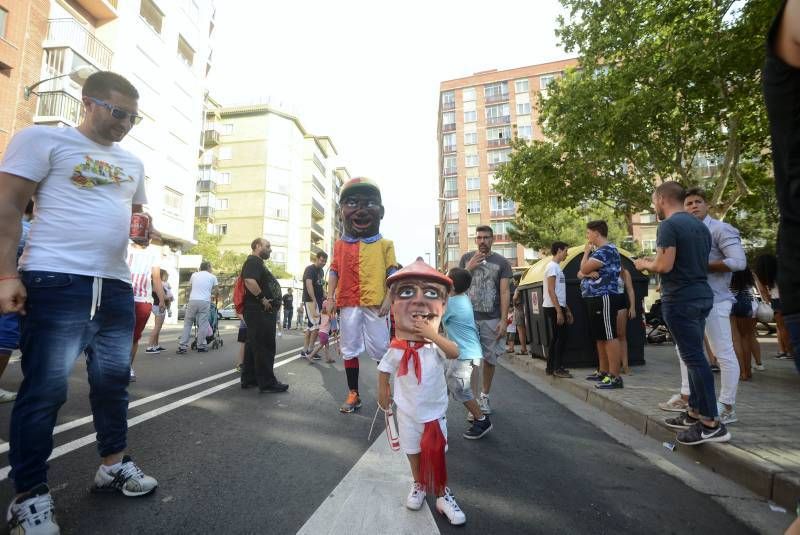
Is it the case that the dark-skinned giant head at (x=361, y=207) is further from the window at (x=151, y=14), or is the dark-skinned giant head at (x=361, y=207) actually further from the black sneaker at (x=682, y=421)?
the window at (x=151, y=14)

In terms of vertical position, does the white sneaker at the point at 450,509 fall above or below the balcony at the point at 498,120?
below

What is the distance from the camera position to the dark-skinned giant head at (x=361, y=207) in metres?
4.41

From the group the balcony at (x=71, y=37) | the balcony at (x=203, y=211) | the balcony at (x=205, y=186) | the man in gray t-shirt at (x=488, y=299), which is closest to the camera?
the man in gray t-shirt at (x=488, y=299)

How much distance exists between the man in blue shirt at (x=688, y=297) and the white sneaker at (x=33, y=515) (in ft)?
12.4

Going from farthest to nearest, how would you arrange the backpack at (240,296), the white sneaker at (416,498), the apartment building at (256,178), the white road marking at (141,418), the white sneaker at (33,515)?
the apartment building at (256,178) < the backpack at (240,296) < the white road marking at (141,418) < the white sneaker at (416,498) < the white sneaker at (33,515)

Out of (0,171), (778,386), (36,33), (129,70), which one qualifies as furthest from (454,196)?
(0,171)

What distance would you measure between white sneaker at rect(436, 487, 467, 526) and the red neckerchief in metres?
0.57

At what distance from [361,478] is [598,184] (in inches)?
656

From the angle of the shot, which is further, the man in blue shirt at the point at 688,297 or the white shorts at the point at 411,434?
the man in blue shirt at the point at 688,297

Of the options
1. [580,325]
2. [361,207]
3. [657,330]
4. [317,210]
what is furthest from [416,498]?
[317,210]

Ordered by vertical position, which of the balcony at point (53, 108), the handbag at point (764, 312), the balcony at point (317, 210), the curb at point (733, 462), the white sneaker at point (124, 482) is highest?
the balcony at point (317, 210)

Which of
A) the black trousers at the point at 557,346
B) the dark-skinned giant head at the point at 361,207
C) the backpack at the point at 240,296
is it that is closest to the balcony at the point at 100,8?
the backpack at the point at 240,296

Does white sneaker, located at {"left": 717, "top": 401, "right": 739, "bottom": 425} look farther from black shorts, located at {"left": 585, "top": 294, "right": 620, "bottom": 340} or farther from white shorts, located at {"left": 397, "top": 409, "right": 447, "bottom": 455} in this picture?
white shorts, located at {"left": 397, "top": 409, "right": 447, "bottom": 455}

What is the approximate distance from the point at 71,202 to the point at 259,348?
3232 millimetres
